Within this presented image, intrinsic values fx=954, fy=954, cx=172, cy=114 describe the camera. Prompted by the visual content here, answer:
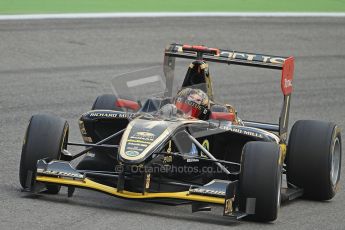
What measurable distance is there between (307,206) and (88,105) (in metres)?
5.54

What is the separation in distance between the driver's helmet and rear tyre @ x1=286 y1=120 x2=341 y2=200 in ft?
2.99

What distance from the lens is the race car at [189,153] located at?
8164mm

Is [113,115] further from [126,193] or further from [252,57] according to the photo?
[252,57]

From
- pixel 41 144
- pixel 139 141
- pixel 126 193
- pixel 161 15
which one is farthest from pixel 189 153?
pixel 161 15

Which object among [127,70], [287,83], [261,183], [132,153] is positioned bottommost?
[127,70]

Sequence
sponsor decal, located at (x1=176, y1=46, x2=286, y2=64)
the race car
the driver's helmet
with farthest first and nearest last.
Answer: sponsor decal, located at (x1=176, y1=46, x2=286, y2=64) < the driver's helmet < the race car

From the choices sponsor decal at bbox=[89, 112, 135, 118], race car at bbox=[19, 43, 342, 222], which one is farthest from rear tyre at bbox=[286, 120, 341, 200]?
sponsor decal at bbox=[89, 112, 135, 118]

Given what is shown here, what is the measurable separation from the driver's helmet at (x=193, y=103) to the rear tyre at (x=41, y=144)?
129cm

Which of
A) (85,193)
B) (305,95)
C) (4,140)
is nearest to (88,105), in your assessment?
(4,140)

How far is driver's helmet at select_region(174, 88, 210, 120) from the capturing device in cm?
946

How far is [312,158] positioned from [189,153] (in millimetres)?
1266

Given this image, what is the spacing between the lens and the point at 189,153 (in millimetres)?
8852

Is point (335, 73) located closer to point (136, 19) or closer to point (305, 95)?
point (305, 95)

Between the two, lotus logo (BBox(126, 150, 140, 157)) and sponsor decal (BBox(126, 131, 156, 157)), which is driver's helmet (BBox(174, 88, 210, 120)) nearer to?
sponsor decal (BBox(126, 131, 156, 157))
